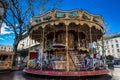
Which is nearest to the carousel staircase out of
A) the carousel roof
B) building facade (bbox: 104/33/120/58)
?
the carousel roof

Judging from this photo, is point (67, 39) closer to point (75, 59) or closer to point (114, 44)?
point (75, 59)

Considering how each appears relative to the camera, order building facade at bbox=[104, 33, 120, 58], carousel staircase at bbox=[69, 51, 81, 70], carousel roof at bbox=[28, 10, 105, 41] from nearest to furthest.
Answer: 1. carousel roof at bbox=[28, 10, 105, 41]
2. carousel staircase at bbox=[69, 51, 81, 70]
3. building facade at bbox=[104, 33, 120, 58]

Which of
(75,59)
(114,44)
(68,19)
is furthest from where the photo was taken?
(114,44)

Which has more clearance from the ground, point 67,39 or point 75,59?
point 67,39

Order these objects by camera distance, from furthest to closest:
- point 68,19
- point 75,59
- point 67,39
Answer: point 75,59
point 67,39
point 68,19

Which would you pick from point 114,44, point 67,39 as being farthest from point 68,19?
point 114,44

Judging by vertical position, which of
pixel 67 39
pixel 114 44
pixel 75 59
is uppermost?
pixel 114 44

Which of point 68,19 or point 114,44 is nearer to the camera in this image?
point 68,19

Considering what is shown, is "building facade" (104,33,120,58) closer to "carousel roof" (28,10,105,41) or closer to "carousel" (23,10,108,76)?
"carousel" (23,10,108,76)

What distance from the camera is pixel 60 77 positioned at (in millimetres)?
9766

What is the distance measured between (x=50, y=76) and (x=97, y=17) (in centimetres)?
748

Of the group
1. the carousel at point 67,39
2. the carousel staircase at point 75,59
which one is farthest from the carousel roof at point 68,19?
the carousel staircase at point 75,59

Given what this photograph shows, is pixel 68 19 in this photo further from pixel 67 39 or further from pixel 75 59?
Result: pixel 75 59

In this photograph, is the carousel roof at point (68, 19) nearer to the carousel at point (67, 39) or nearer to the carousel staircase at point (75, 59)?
the carousel at point (67, 39)
